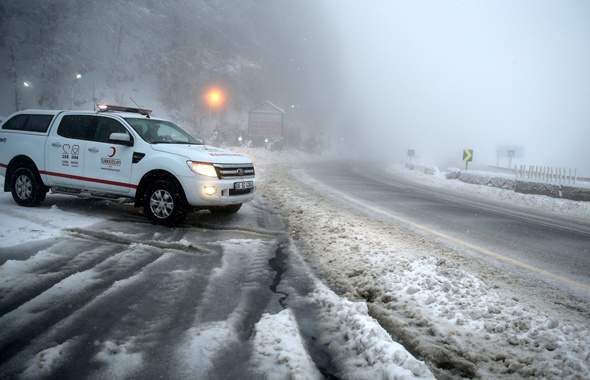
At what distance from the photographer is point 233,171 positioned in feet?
22.1

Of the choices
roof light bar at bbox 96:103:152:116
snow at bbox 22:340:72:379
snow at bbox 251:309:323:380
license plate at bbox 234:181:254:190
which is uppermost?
roof light bar at bbox 96:103:152:116

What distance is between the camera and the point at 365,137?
94250 mm

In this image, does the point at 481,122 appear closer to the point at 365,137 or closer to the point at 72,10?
the point at 365,137

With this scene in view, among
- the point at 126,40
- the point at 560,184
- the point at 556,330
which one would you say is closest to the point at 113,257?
the point at 556,330

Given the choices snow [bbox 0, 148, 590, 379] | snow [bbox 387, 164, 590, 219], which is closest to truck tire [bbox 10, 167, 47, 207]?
snow [bbox 0, 148, 590, 379]

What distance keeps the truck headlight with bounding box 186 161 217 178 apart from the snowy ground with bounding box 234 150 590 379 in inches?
70.7

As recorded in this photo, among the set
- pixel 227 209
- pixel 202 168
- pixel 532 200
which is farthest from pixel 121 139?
pixel 532 200

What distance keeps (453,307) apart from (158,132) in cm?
612

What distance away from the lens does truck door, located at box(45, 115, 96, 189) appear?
7016 mm

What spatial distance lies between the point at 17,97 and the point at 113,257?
51267 mm

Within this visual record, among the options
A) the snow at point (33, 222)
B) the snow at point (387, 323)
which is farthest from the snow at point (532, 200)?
the snow at point (33, 222)

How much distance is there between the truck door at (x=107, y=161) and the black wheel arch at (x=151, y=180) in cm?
21

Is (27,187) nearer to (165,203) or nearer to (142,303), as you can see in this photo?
(165,203)

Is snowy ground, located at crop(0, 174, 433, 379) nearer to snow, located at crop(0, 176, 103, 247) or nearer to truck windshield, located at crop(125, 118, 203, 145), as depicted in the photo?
snow, located at crop(0, 176, 103, 247)
